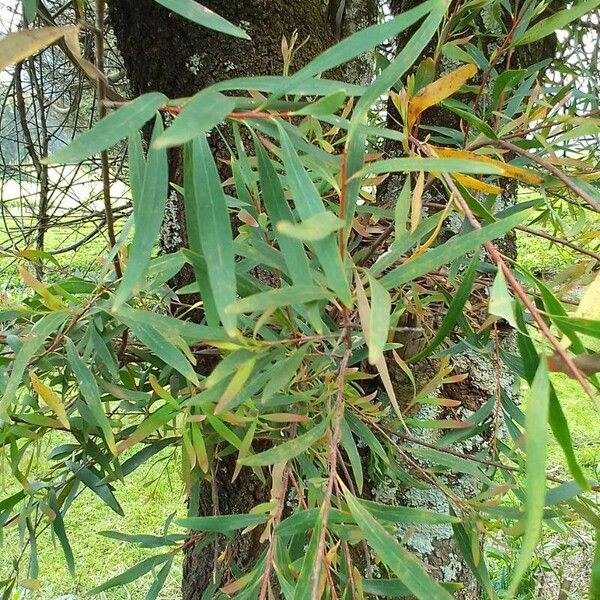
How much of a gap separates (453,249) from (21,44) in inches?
7.1

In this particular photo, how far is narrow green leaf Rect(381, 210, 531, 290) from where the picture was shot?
239mm

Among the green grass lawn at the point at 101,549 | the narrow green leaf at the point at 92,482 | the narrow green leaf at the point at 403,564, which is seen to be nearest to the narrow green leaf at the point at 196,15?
the narrow green leaf at the point at 403,564

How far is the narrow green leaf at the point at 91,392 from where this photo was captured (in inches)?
15.2

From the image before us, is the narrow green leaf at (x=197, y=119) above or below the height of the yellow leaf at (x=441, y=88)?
below

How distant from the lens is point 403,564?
0.79 feet

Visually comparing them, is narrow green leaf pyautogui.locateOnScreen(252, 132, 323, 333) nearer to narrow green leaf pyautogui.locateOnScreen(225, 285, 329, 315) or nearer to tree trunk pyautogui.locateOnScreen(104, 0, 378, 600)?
narrow green leaf pyautogui.locateOnScreen(225, 285, 329, 315)

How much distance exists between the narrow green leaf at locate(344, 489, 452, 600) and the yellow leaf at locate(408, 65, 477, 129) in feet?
0.63

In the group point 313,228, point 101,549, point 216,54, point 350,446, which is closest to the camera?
point 313,228

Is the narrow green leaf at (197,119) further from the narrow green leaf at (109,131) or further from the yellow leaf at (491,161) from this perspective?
the yellow leaf at (491,161)

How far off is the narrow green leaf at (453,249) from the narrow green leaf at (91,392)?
0.22m

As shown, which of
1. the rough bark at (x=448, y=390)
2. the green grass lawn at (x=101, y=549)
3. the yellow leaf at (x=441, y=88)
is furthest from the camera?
the green grass lawn at (x=101, y=549)

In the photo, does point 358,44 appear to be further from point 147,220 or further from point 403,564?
point 403,564

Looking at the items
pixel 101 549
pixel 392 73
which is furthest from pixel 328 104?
pixel 101 549

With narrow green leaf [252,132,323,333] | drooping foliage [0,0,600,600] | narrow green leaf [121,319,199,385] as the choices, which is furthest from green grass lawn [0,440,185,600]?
narrow green leaf [252,132,323,333]
